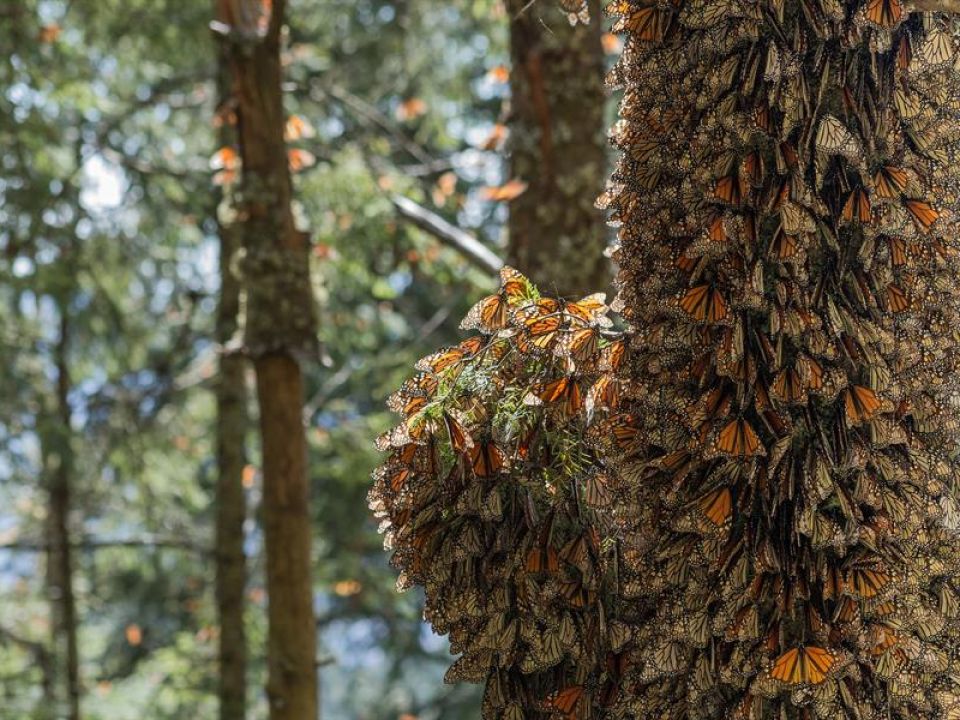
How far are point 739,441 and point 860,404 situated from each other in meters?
0.20

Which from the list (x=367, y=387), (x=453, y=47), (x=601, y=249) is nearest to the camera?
(x=601, y=249)

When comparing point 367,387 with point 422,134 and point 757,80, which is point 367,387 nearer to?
point 422,134

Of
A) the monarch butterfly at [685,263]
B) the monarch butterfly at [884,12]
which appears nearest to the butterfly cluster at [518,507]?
the monarch butterfly at [685,263]

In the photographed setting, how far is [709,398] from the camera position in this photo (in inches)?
77.0

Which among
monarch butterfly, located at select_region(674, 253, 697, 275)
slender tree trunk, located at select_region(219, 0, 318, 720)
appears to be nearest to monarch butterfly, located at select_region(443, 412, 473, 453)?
monarch butterfly, located at select_region(674, 253, 697, 275)

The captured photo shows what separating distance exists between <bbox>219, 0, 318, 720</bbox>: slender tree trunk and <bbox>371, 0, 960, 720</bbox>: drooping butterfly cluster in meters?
2.27

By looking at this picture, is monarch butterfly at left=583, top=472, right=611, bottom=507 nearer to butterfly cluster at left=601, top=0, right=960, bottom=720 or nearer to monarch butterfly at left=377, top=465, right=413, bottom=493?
butterfly cluster at left=601, top=0, right=960, bottom=720

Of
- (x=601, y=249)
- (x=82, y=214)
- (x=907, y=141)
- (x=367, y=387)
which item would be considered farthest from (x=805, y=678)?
(x=367, y=387)

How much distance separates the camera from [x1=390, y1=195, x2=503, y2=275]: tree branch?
461 cm

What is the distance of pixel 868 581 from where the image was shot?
6.17ft

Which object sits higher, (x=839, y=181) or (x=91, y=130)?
(x=91, y=130)

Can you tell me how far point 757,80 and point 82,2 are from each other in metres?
5.91

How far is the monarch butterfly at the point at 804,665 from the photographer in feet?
6.09

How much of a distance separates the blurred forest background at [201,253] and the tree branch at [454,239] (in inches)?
0.7
